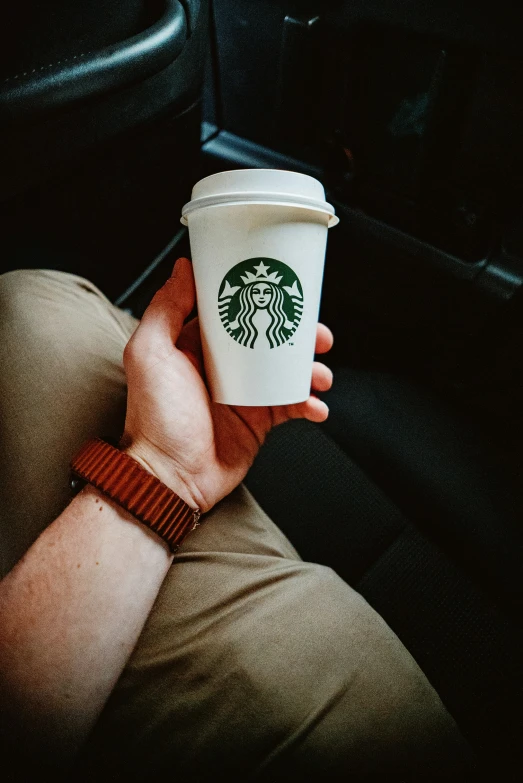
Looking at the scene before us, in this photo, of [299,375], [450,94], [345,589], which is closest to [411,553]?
[345,589]

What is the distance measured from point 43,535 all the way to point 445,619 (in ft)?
2.29

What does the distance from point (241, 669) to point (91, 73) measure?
107cm

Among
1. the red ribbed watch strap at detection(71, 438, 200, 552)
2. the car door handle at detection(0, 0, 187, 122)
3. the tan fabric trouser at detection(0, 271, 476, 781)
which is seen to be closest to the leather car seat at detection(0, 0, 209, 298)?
the car door handle at detection(0, 0, 187, 122)

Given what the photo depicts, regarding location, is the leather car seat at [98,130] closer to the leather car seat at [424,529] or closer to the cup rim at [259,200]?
the cup rim at [259,200]

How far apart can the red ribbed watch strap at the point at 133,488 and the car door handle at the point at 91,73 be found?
0.69 metres

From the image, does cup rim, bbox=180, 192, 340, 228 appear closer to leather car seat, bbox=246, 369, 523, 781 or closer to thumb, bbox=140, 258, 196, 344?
thumb, bbox=140, 258, 196, 344

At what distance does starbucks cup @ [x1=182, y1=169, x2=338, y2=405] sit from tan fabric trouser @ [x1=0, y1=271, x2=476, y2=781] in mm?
246

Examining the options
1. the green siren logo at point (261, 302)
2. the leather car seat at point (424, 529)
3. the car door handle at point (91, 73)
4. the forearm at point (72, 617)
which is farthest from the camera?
the car door handle at point (91, 73)

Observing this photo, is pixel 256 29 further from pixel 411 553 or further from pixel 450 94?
pixel 411 553

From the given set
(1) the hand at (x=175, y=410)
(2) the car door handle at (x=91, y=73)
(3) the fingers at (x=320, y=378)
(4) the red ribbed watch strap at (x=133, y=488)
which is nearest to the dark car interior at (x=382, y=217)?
(2) the car door handle at (x=91, y=73)

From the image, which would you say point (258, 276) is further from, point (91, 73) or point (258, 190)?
point (91, 73)

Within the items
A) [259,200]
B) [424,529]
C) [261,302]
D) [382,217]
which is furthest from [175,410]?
[382,217]

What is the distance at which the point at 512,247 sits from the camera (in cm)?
99

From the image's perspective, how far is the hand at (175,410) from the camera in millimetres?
783
